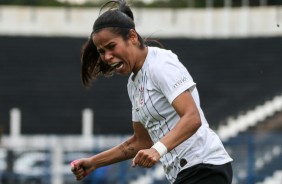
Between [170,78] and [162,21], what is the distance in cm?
2727

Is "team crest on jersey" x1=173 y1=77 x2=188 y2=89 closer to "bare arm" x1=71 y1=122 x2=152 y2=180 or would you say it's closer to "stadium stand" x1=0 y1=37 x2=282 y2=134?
"bare arm" x1=71 y1=122 x2=152 y2=180

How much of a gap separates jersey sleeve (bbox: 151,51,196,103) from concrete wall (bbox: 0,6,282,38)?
2468 cm

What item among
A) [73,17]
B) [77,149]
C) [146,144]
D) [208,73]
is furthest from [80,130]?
[146,144]

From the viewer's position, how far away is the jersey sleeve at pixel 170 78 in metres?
4.64

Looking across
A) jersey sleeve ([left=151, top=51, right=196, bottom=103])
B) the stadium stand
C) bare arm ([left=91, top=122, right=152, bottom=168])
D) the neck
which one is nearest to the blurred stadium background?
the stadium stand

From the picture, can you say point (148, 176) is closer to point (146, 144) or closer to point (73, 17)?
point (146, 144)

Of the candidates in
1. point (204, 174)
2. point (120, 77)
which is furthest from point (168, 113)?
point (120, 77)

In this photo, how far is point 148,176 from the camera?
13.8 m

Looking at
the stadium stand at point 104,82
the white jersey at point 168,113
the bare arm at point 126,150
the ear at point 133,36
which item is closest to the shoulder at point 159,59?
the white jersey at point 168,113

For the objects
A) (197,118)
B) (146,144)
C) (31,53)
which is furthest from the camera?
(31,53)

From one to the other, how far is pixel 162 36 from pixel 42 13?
4746mm

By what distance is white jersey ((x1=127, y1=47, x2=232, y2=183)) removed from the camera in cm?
474

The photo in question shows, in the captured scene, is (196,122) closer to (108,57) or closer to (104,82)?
(108,57)

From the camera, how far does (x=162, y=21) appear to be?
3186 centimetres
